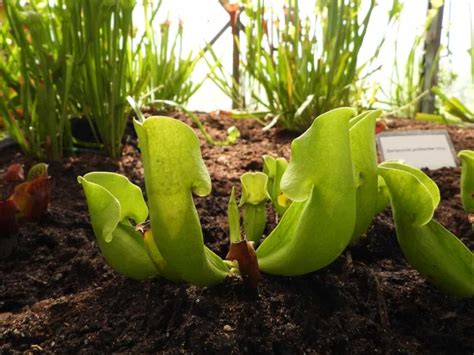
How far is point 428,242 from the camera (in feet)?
1.89

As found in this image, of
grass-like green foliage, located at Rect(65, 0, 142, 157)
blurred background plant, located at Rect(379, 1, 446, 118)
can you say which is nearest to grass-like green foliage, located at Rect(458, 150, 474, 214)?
grass-like green foliage, located at Rect(65, 0, 142, 157)

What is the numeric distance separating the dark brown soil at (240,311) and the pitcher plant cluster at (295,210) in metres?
0.03

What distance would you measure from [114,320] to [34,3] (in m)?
1.04

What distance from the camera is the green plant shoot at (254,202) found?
66 cm

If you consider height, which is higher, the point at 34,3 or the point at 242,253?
the point at 34,3

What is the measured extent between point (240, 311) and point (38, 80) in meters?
0.94

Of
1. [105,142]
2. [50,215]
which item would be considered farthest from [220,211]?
[105,142]

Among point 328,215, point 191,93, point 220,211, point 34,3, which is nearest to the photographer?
point 328,215

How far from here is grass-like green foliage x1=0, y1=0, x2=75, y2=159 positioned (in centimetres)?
119

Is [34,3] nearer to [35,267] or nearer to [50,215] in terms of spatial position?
[50,215]

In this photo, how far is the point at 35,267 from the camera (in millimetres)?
807

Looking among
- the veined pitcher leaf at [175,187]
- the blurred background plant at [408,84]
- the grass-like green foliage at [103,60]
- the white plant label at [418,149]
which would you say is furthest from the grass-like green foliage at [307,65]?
the veined pitcher leaf at [175,187]

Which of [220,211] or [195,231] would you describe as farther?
[220,211]

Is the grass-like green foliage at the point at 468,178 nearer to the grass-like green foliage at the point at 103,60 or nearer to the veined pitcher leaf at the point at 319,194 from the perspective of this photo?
the veined pitcher leaf at the point at 319,194
